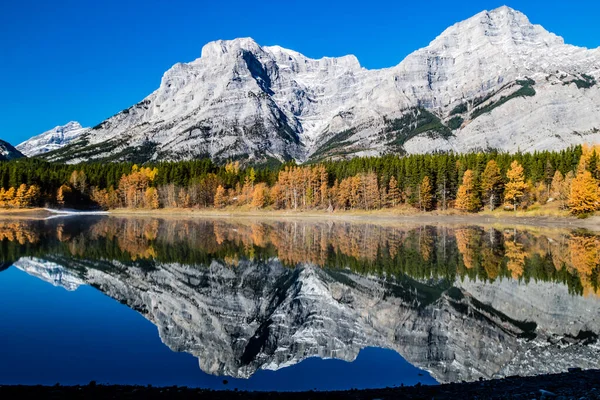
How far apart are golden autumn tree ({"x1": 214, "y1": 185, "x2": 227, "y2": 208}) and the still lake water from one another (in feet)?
359

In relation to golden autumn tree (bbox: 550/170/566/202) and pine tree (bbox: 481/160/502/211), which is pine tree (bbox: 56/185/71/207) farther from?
golden autumn tree (bbox: 550/170/566/202)

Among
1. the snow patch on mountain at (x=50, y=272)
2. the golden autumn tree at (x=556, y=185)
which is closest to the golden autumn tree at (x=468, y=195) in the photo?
the golden autumn tree at (x=556, y=185)

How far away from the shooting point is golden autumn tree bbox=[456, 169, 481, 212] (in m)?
128

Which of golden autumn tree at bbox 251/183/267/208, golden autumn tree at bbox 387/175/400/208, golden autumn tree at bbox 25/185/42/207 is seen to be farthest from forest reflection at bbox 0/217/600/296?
golden autumn tree at bbox 25/185/42/207

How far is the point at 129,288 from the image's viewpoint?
34.6 m

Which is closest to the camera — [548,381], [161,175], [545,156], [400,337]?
[548,381]

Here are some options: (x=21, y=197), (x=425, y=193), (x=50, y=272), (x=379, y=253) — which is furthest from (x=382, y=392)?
(x=21, y=197)

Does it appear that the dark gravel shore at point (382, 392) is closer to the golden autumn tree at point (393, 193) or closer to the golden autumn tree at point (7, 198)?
the golden autumn tree at point (393, 193)

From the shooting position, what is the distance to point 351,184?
14762 centimetres

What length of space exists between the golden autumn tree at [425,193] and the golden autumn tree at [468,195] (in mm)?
8917

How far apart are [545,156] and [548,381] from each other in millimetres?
143947

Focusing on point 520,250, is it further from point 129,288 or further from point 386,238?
point 129,288

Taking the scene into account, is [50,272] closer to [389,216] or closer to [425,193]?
[389,216]

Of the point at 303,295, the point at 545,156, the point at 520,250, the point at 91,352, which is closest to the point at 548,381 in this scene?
the point at 91,352
